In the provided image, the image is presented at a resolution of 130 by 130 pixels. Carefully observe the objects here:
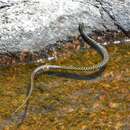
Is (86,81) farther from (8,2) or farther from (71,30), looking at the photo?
(8,2)

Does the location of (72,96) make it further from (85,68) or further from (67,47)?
(67,47)

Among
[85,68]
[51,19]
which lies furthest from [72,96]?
[51,19]

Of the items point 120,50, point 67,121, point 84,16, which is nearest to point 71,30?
point 84,16

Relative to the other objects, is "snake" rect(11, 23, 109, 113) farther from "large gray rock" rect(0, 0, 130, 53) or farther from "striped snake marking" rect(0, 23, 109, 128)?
"large gray rock" rect(0, 0, 130, 53)

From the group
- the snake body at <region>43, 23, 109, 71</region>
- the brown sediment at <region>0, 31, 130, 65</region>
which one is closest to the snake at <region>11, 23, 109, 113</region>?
the snake body at <region>43, 23, 109, 71</region>

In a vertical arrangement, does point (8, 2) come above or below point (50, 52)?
above
